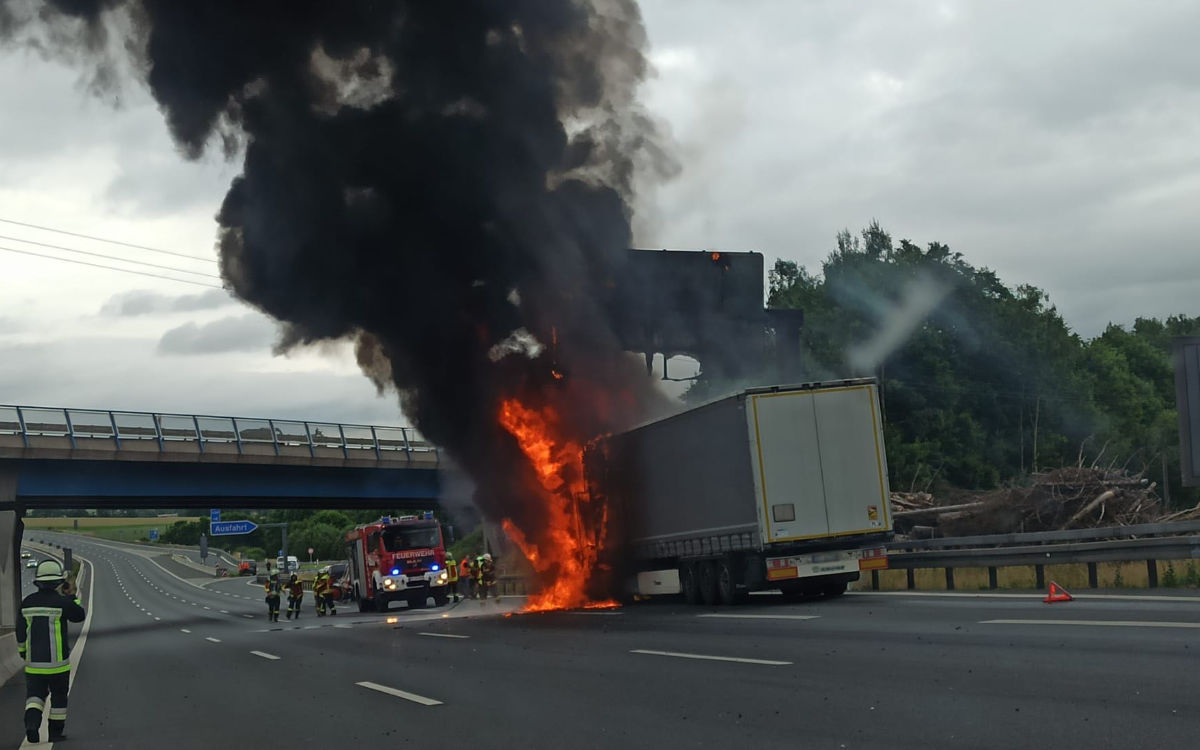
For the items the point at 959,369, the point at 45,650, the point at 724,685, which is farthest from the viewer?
the point at 959,369

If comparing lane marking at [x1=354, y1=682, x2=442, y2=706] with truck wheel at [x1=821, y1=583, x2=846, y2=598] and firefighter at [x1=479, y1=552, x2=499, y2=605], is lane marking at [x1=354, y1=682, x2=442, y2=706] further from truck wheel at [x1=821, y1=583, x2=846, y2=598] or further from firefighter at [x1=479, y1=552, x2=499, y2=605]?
firefighter at [x1=479, y1=552, x2=499, y2=605]

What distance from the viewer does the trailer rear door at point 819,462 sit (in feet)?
65.6

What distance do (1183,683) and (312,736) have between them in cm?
690

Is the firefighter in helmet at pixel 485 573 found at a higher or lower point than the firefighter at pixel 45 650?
lower

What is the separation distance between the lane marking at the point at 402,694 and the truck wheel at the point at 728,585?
9415 mm

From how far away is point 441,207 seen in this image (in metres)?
29.0

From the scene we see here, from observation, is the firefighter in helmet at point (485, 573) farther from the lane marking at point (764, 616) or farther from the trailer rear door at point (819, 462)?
the trailer rear door at point (819, 462)

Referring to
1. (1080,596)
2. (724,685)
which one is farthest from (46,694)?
(1080,596)

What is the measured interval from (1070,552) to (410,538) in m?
25.0

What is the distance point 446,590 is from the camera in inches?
1547

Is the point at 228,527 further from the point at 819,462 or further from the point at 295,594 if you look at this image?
the point at 819,462

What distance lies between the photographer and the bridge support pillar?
41.9m

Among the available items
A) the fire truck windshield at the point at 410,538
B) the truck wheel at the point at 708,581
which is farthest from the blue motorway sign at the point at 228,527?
the truck wheel at the point at 708,581

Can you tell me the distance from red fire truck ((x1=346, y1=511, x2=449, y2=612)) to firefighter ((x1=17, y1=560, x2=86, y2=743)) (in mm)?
28116
